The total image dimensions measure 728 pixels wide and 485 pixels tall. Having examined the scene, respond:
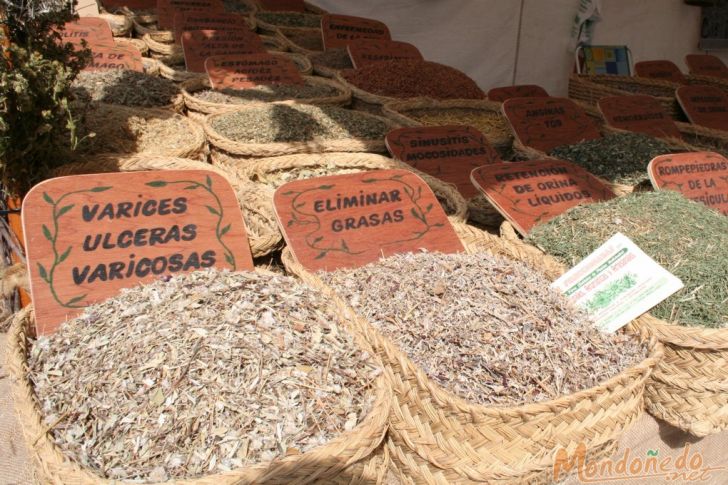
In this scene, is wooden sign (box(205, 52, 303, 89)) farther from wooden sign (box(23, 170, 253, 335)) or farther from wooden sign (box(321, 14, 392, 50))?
wooden sign (box(23, 170, 253, 335))

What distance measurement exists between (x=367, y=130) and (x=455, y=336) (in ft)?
4.61

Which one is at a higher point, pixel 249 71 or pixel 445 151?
pixel 249 71

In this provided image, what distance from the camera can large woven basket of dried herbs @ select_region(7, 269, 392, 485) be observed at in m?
0.86

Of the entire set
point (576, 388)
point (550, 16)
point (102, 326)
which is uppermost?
point (550, 16)

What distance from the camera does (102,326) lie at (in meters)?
1.12

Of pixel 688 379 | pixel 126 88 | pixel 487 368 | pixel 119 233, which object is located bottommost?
pixel 688 379

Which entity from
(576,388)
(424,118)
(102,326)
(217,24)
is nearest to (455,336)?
(576,388)

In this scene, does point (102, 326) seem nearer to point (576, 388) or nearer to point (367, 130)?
point (576, 388)

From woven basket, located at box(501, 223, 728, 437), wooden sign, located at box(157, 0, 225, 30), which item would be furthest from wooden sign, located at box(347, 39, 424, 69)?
woven basket, located at box(501, 223, 728, 437)

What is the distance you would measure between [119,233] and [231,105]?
4.12 feet

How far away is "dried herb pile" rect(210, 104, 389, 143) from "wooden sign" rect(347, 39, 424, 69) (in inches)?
35.7

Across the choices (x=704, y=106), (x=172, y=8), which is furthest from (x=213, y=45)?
(x=704, y=106)

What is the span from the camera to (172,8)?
3508mm

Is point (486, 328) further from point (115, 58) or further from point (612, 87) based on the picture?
point (612, 87)
